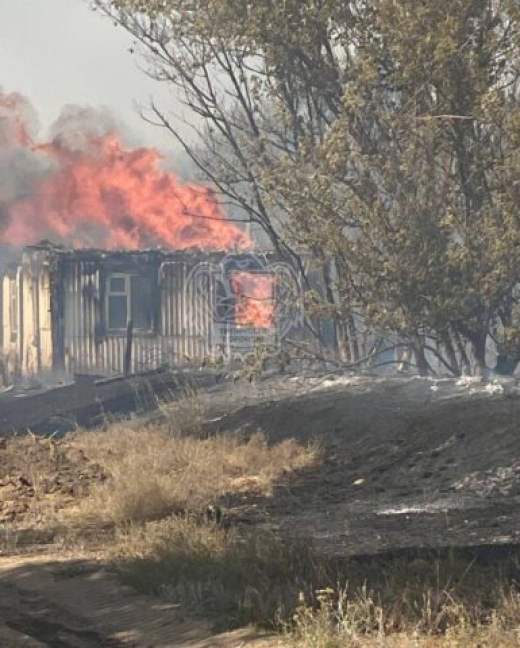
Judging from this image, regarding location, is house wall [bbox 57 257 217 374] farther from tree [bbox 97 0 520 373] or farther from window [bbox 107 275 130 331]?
tree [bbox 97 0 520 373]

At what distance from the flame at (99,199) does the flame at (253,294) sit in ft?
40.6

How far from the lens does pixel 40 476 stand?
17766 mm

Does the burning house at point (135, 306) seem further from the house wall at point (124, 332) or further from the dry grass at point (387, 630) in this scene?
the dry grass at point (387, 630)

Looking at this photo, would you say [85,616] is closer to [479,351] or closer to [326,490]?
[326,490]

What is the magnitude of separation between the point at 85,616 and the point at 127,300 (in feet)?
85.1

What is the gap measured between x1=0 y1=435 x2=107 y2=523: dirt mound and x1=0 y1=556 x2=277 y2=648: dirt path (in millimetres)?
4076

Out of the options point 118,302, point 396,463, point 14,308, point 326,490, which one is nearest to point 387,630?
point 326,490

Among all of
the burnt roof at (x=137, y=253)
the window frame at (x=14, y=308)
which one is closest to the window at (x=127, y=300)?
the burnt roof at (x=137, y=253)

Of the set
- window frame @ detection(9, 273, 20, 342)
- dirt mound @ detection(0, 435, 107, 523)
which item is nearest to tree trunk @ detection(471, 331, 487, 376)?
dirt mound @ detection(0, 435, 107, 523)

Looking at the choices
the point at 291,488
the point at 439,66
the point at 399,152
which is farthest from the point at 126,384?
the point at 291,488

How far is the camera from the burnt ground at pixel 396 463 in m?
11.9

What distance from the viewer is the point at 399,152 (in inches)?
885

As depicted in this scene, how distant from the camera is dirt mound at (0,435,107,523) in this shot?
51.7 ft

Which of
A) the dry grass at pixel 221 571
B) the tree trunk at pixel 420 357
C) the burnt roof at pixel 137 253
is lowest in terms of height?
the dry grass at pixel 221 571
